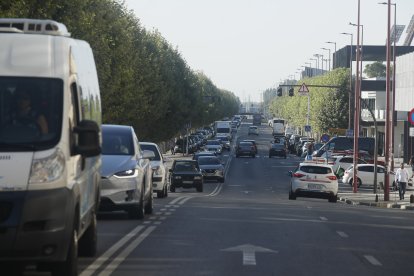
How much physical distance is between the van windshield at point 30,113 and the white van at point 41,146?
1 centimetres

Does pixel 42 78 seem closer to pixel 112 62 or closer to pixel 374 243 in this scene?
pixel 374 243

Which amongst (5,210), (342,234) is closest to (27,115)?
(5,210)

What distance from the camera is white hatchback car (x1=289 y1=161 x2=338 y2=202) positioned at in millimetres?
40969

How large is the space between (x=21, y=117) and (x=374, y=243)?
9515 mm

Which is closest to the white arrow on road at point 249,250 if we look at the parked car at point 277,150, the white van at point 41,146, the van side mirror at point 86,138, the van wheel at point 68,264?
the white van at point 41,146

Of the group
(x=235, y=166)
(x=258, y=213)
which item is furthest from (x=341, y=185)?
(x=258, y=213)

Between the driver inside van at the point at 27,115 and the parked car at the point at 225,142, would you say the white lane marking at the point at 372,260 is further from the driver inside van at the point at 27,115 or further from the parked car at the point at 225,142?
the parked car at the point at 225,142

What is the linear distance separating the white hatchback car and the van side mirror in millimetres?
29555

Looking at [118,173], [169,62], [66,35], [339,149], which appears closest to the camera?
[66,35]

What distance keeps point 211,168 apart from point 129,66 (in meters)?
9.30

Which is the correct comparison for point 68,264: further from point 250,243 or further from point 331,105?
point 331,105

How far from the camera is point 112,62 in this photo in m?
55.9

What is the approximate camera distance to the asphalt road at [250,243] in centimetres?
1447

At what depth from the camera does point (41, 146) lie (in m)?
11.1
